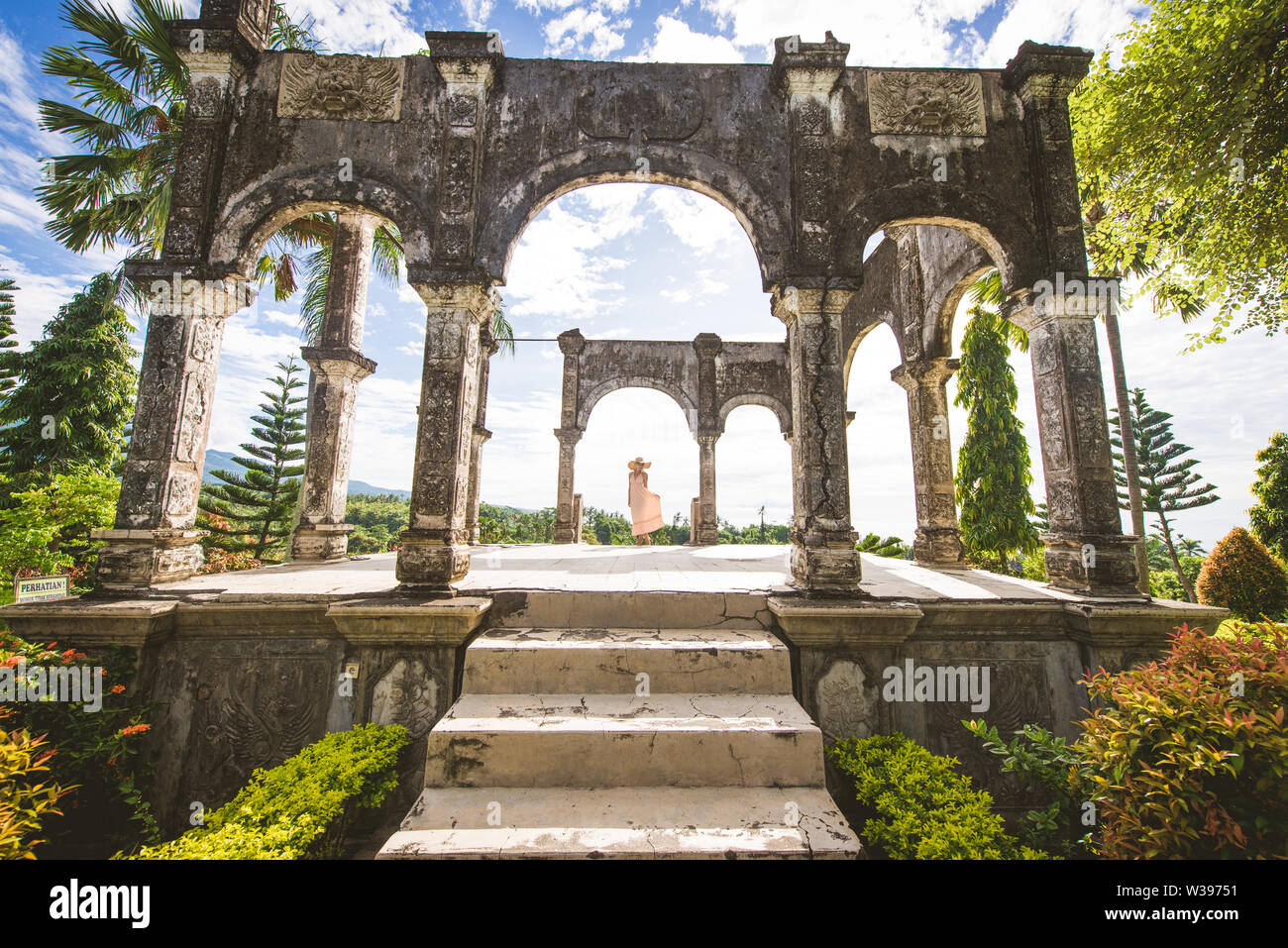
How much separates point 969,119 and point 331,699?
735 cm

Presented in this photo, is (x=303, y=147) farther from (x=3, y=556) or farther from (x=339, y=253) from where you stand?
(x=3, y=556)

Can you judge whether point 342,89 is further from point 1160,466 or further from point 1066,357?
point 1160,466

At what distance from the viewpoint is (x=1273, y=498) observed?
12.6 metres

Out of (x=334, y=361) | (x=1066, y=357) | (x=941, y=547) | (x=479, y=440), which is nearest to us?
(x=1066, y=357)

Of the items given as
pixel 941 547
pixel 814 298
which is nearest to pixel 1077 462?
pixel 814 298

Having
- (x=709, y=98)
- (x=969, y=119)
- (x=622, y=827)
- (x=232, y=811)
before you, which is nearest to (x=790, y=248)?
(x=709, y=98)

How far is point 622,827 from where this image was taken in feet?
7.43

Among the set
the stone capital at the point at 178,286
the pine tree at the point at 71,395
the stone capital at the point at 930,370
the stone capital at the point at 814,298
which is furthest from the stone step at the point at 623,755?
the pine tree at the point at 71,395

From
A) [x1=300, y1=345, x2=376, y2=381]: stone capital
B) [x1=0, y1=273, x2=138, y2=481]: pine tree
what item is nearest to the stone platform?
[x1=300, y1=345, x2=376, y2=381]: stone capital

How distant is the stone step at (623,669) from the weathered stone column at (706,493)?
9.63m

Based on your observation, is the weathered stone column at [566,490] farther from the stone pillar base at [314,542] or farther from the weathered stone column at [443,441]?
the weathered stone column at [443,441]

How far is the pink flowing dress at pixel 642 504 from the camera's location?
1362cm

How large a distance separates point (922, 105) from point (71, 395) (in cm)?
1979
